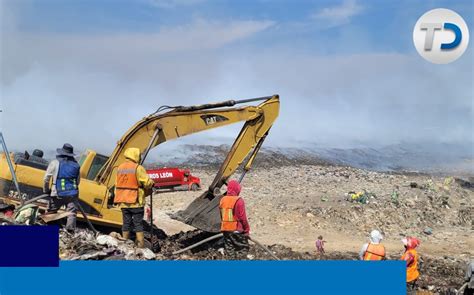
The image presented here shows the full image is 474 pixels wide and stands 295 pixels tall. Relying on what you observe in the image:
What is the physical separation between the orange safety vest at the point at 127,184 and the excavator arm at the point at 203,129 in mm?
1519

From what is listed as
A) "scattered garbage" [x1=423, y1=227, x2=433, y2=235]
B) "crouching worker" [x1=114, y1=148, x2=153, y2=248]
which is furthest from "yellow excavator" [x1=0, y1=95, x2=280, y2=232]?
"scattered garbage" [x1=423, y1=227, x2=433, y2=235]

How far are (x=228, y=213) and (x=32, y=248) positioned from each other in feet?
14.5

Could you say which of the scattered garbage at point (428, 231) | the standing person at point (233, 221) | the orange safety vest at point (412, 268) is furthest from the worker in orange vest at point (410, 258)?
the scattered garbage at point (428, 231)

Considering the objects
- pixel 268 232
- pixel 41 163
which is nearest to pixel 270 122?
pixel 41 163

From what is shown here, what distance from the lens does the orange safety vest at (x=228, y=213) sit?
331 inches

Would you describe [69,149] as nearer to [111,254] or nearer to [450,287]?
[111,254]

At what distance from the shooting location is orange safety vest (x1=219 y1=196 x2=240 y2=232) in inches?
331

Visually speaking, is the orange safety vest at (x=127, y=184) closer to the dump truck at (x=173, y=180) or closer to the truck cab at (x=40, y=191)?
the truck cab at (x=40, y=191)

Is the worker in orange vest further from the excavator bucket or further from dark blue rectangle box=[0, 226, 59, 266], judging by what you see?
dark blue rectangle box=[0, 226, 59, 266]

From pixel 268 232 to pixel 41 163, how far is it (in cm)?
752

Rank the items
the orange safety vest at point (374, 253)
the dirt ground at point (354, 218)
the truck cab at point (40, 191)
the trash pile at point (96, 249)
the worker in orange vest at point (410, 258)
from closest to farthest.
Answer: the trash pile at point (96, 249), the orange safety vest at point (374, 253), the worker in orange vest at point (410, 258), the truck cab at point (40, 191), the dirt ground at point (354, 218)

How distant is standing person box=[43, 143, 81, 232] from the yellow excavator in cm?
58

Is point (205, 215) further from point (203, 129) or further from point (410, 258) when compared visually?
point (410, 258)

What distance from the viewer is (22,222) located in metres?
Answer: 7.79
